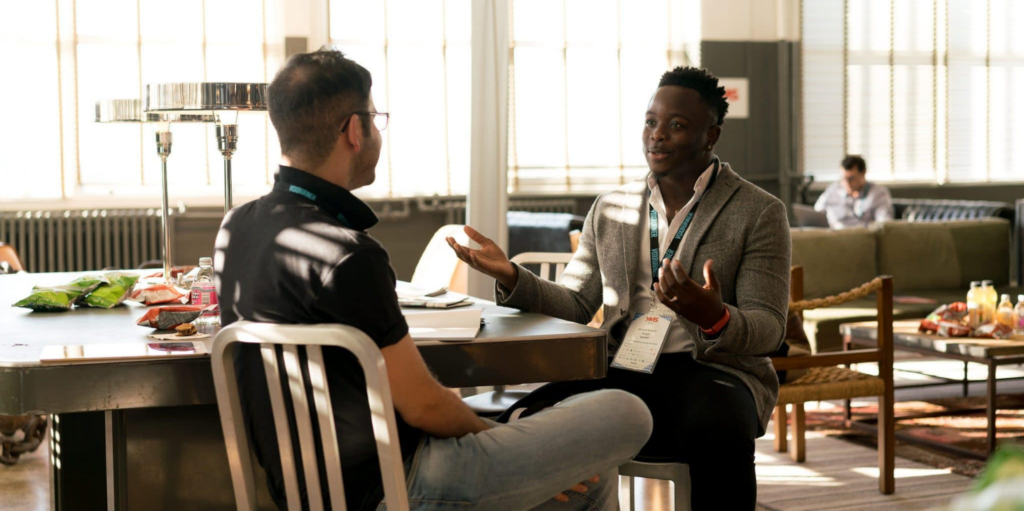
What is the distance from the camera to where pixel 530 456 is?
1.64 m

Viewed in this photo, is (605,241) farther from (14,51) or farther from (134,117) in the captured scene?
(14,51)

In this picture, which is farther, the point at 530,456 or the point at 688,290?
the point at 688,290

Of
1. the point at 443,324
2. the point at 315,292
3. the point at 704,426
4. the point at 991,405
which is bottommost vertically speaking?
the point at 991,405

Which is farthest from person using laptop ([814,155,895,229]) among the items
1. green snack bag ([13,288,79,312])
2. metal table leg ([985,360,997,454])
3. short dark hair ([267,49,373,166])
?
short dark hair ([267,49,373,166])

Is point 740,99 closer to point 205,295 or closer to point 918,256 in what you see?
point 918,256

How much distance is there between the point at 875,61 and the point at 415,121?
180 inches

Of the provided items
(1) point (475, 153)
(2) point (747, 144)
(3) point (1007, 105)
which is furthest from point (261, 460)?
(3) point (1007, 105)

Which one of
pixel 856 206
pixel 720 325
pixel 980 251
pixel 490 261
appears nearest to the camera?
pixel 720 325

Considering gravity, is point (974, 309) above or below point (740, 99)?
below

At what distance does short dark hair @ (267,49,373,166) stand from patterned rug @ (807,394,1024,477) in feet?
9.76

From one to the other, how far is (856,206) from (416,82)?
370cm

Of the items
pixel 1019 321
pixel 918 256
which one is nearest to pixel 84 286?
pixel 1019 321

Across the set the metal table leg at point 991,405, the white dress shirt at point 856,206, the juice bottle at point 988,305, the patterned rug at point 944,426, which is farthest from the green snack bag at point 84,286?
the white dress shirt at point 856,206

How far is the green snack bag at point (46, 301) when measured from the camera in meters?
2.39
